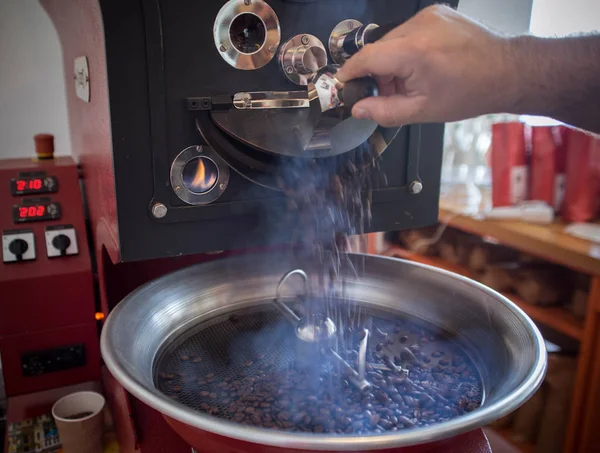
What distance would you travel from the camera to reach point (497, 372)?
0.78 meters

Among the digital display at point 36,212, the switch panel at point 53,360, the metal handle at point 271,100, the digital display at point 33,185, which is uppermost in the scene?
the metal handle at point 271,100

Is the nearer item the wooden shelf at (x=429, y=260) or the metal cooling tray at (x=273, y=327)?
the metal cooling tray at (x=273, y=327)

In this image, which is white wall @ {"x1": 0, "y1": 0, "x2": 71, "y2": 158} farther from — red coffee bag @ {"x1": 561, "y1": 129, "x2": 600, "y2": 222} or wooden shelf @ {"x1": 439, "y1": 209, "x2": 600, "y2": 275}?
red coffee bag @ {"x1": 561, "y1": 129, "x2": 600, "y2": 222}

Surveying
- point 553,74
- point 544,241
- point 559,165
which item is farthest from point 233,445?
point 559,165

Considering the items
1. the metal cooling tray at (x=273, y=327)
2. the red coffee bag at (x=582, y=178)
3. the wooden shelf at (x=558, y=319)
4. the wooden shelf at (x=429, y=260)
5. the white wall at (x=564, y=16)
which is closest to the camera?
the metal cooling tray at (x=273, y=327)

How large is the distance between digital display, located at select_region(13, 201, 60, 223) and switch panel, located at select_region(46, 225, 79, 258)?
29 millimetres

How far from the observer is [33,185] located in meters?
1.10

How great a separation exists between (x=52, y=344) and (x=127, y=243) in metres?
0.47

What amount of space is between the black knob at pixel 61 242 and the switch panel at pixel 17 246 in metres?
0.04

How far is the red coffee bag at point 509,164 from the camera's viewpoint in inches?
81.9

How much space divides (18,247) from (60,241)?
79 mm

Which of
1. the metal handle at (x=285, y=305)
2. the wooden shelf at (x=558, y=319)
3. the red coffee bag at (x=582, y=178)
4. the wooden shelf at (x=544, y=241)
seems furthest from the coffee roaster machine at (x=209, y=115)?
the red coffee bag at (x=582, y=178)

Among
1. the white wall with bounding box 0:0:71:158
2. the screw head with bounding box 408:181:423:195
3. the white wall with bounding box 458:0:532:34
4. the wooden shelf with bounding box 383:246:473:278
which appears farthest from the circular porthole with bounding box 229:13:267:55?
the white wall with bounding box 458:0:532:34

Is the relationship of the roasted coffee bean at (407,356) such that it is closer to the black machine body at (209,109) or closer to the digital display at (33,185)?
the black machine body at (209,109)
